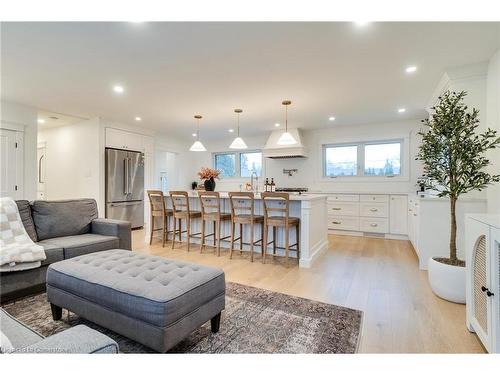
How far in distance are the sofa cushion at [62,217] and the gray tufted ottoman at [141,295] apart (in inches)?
48.0

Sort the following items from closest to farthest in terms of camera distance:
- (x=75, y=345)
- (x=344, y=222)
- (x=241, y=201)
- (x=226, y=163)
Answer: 1. (x=75, y=345)
2. (x=241, y=201)
3. (x=344, y=222)
4. (x=226, y=163)

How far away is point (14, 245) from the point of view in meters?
2.31

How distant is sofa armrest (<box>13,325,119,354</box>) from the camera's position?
81cm

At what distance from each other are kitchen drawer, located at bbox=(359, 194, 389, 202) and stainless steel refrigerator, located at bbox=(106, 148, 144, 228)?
4.86m

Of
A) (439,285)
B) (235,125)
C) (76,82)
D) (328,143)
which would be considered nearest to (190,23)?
(76,82)

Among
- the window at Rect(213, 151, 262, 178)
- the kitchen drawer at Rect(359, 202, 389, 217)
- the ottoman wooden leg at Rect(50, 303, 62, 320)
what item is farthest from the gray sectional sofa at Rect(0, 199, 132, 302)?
the window at Rect(213, 151, 262, 178)

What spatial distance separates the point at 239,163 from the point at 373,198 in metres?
3.68

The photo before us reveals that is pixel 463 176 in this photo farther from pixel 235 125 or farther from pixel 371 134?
pixel 235 125

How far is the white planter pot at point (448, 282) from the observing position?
229 centimetres

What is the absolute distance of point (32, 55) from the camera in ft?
8.97

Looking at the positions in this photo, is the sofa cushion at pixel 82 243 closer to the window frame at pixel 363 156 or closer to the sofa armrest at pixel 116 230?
the sofa armrest at pixel 116 230

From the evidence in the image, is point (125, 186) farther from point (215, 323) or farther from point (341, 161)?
point (341, 161)

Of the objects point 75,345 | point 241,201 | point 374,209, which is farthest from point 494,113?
point 75,345

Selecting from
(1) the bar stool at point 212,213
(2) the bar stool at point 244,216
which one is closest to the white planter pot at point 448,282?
(2) the bar stool at point 244,216
